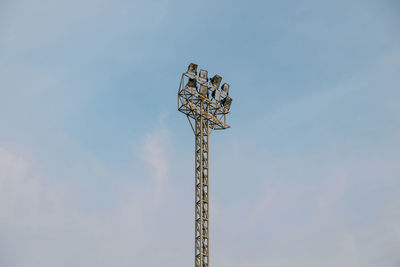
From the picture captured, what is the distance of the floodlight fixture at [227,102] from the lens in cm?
5203

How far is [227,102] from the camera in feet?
172

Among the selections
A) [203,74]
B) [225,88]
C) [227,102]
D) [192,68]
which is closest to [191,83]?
[192,68]

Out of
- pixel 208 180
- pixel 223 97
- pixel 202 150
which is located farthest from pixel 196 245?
pixel 223 97

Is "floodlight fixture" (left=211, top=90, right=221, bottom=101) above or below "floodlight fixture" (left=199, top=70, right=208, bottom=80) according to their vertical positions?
below

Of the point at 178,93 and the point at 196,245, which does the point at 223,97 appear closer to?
the point at 178,93

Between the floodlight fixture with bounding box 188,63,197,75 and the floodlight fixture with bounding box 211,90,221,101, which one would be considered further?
the floodlight fixture with bounding box 211,90,221,101

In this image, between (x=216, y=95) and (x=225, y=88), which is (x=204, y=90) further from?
(x=225, y=88)

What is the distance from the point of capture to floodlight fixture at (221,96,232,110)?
2048 inches

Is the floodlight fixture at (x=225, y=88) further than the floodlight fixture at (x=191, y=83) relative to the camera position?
Yes

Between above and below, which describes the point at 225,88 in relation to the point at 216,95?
above

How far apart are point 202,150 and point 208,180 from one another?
3.12 meters

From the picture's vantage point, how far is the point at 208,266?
44.0 m

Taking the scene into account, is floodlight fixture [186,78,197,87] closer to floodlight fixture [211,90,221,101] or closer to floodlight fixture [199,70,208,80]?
floodlight fixture [199,70,208,80]

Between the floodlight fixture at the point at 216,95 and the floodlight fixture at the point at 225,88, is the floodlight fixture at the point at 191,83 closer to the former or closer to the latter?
the floodlight fixture at the point at 216,95
